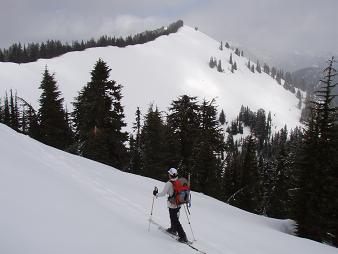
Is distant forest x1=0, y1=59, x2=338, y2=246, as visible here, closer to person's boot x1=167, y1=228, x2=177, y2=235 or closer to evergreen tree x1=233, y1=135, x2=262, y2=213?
evergreen tree x1=233, y1=135, x2=262, y2=213

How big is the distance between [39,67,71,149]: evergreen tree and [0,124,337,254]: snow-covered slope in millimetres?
24309

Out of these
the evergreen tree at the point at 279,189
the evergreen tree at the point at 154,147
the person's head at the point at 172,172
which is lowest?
the evergreen tree at the point at 279,189

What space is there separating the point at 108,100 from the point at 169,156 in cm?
897

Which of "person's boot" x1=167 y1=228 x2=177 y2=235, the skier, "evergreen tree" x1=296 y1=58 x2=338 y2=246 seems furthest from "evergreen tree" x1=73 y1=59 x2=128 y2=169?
the skier

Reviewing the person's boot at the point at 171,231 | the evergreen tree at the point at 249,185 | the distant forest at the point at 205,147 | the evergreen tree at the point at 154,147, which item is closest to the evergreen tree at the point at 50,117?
the distant forest at the point at 205,147

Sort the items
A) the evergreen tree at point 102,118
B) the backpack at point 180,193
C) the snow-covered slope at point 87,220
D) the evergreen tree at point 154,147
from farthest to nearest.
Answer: the evergreen tree at point 154,147, the evergreen tree at point 102,118, the backpack at point 180,193, the snow-covered slope at point 87,220

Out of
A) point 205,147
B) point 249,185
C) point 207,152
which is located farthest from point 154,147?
point 249,185

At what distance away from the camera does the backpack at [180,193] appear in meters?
12.3

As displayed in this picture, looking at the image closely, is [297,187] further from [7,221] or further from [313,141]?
[7,221]

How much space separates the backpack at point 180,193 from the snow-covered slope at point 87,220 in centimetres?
125

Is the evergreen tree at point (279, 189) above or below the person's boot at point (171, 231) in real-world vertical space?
below

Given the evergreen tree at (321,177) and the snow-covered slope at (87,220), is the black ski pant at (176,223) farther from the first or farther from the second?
the evergreen tree at (321,177)

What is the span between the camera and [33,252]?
24.0 ft

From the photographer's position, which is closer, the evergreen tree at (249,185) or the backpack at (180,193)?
the backpack at (180,193)
